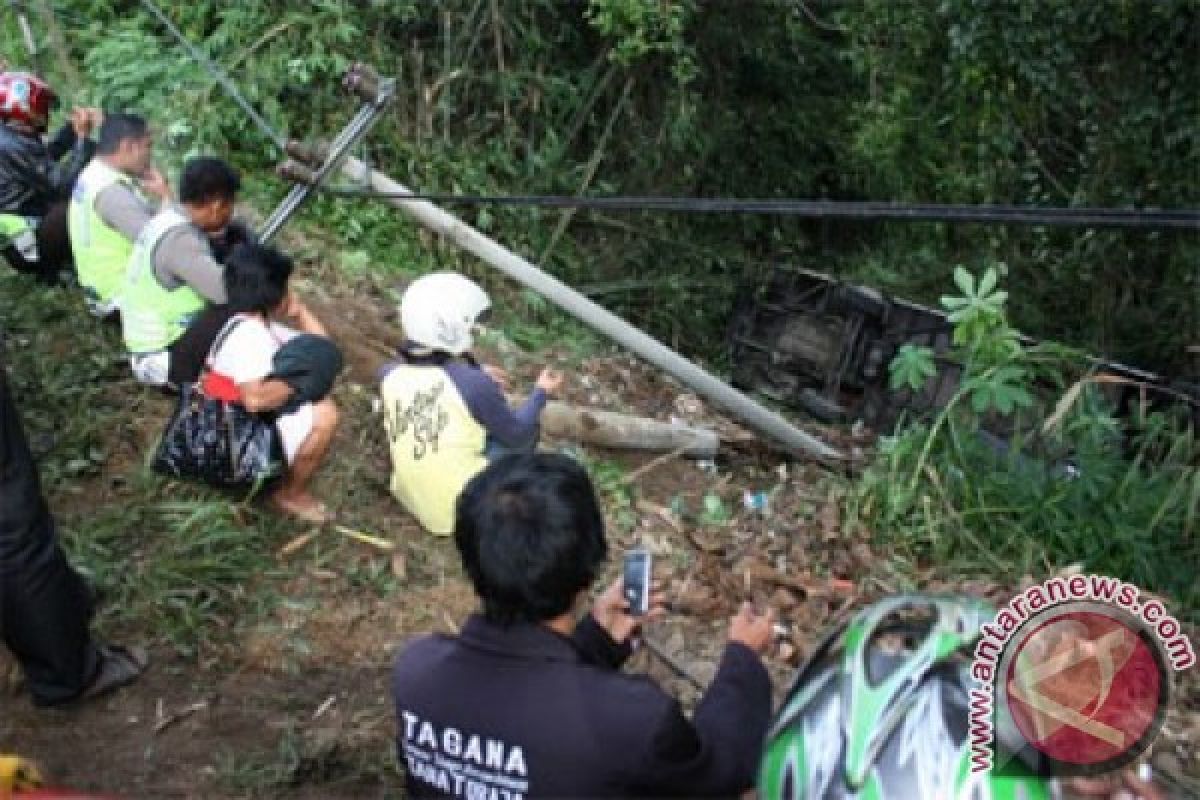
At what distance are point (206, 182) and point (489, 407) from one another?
5.29 ft

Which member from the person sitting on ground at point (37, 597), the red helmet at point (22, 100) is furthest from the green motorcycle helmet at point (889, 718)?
the red helmet at point (22, 100)

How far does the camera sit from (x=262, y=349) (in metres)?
4.52

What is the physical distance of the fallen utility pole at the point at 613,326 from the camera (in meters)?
6.49

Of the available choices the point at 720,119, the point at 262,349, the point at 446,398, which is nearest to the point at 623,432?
the point at 446,398

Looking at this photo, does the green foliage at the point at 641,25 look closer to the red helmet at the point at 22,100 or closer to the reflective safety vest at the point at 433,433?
the red helmet at the point at 22,100

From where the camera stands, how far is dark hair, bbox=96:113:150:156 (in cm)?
509

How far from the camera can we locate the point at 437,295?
4195 millimetres

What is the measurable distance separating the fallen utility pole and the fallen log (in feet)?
0.83

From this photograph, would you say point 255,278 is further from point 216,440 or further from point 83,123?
point 83,123

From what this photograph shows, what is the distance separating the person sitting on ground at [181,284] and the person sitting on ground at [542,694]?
2585mm

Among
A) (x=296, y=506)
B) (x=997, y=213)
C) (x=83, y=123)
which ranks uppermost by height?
(x=997, y=213)

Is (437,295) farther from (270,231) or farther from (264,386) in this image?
(270,231)

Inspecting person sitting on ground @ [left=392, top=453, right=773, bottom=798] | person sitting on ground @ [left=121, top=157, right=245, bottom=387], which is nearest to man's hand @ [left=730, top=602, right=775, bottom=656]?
person sitting on ground @ [left=392, top=453, right=773, bottom=798]
